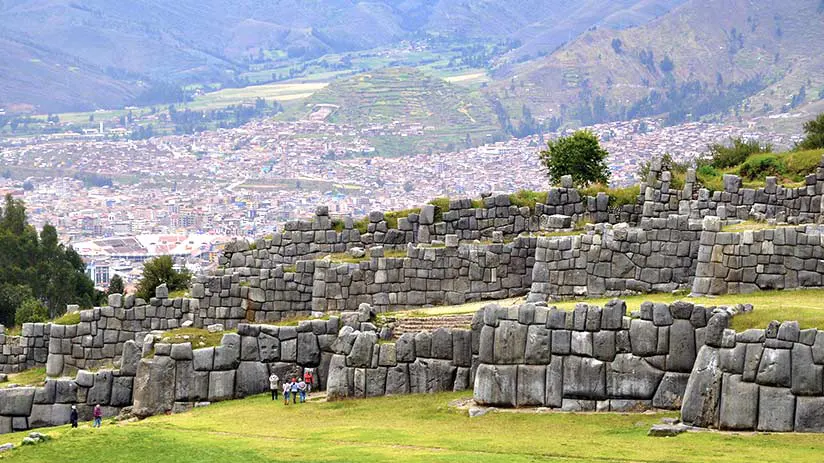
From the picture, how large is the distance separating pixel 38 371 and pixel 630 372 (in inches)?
766

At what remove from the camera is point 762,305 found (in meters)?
35.2

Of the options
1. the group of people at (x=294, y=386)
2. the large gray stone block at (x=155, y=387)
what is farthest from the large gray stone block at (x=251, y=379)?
the large gray stone block at (x=155, y=387)

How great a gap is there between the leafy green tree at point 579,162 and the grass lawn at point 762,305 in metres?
9.85

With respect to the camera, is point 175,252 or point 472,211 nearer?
point 472,211

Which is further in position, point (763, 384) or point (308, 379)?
point (308, 379)

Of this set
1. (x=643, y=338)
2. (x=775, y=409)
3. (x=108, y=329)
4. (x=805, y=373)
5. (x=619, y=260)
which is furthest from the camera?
(x=108, y=329)

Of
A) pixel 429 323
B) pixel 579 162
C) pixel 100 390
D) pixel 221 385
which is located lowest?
pixel 100 390

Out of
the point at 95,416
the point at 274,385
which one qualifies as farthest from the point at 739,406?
the point at 95,416

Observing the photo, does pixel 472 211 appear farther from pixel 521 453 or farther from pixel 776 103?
pixel 776 103

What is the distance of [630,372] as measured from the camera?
34.9 meters

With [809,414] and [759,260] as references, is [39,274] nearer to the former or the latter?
[759,260]

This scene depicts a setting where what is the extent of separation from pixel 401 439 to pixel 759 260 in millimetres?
10872

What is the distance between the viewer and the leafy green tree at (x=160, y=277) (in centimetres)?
5450

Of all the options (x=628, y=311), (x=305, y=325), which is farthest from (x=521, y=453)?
(x=305, y=325)
